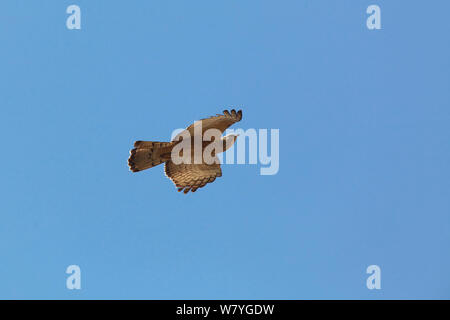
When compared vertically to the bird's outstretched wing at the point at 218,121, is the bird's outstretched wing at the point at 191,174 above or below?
below

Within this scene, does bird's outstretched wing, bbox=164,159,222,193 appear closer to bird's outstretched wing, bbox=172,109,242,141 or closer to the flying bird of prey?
the flying bird of prey

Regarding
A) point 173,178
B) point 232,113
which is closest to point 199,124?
point 232,113

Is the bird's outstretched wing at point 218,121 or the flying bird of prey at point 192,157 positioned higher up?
the bird's outstretched wing at point 218,121

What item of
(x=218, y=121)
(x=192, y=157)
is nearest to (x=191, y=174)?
(x=192, y=157)

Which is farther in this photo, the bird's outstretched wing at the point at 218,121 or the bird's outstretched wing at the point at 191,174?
the bird's outstretched wing at the point at 191,174

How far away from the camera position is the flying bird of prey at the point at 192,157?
15539 millimetres

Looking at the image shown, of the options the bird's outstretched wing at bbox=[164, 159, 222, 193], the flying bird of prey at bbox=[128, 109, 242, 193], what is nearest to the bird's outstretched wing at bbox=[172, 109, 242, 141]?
the flying bird of prey at bbox=[128, 109, 242, 193]

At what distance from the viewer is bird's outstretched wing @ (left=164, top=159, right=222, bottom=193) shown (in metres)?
16.6

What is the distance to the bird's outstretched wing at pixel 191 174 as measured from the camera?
16641 millimetres

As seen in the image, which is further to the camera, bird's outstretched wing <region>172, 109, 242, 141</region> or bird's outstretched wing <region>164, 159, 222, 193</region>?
bird's outstretched wing <region>164, 159, 222, 193</region>

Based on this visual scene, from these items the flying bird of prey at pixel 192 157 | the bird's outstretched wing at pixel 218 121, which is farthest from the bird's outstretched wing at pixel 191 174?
the bird's outstretched wing at pixel 218 121

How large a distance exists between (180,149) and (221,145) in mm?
1038

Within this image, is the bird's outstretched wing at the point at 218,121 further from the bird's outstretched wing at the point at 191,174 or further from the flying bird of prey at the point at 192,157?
the bird's outstretched wing at the point at 191,174
